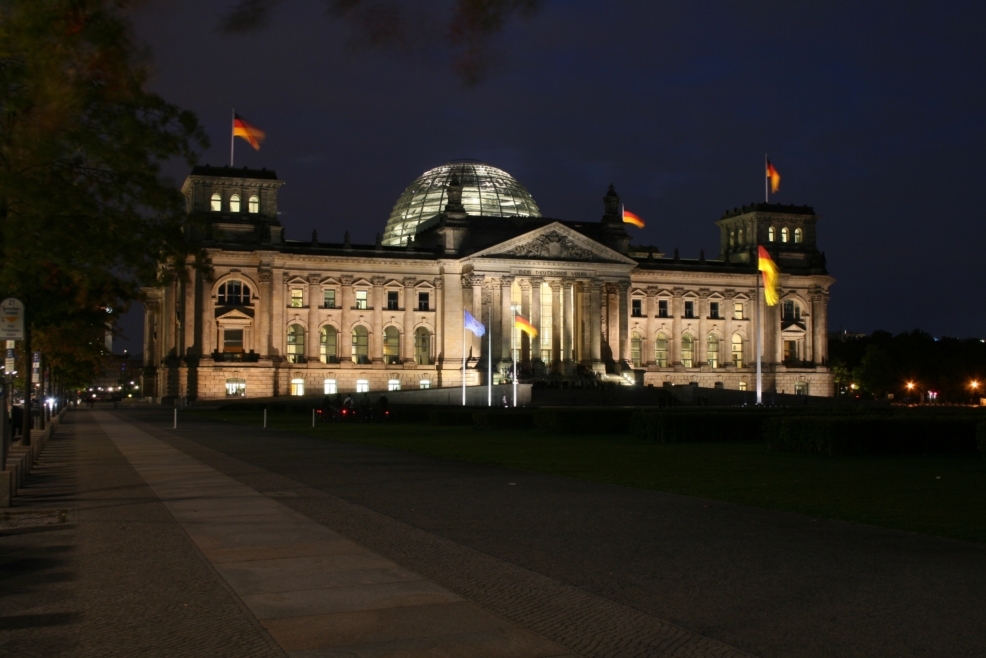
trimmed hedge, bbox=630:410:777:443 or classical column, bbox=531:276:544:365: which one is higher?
classical column, bbox=531:276:544:365

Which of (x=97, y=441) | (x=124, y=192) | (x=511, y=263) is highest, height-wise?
(x=511, y=263)

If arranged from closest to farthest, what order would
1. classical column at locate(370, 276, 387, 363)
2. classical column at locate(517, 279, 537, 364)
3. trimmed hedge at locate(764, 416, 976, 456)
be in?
1. trimmed hedge at locate(764, 416, 976, 456)
2. classical column at locate(370, 276, 387, 363)
3. classical column at locate(517, 279, 537, 364)

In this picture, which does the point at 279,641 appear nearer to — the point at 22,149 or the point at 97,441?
the point at 22,149

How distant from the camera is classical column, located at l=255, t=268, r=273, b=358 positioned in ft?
366

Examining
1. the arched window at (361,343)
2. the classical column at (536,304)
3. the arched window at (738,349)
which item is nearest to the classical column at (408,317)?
the arched window at (361,343)

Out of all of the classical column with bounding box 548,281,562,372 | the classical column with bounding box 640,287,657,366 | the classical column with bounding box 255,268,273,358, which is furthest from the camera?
the classical column with bounding box 640,287,657,366

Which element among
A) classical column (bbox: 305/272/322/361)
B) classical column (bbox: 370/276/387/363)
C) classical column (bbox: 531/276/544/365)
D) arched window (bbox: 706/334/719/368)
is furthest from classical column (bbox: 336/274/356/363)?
arched window (bbox: 706/334/719/368)

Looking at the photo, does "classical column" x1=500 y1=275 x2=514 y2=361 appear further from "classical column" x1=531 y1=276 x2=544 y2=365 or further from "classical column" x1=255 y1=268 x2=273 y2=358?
"classical column" x1=255 y1=268 x2=273 y2=358

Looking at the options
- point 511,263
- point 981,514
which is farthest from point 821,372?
point 981,514

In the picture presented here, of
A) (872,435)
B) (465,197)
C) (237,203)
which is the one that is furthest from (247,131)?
(872,435)

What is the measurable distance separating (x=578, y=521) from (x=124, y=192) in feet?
36.9

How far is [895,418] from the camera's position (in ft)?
114

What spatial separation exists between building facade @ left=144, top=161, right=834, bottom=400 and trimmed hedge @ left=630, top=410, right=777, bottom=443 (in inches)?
2479

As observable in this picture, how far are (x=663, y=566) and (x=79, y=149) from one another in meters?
13.3
